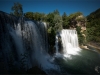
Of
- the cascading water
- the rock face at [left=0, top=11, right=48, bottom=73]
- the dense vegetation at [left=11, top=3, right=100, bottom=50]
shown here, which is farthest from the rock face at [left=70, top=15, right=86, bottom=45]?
the rock face at [left=0, top=11, right=48, bottom=73]

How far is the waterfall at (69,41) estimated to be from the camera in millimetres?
17072

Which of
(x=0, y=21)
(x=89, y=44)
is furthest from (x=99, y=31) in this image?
(x=0, y=21)

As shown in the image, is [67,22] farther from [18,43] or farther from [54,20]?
[18,43]

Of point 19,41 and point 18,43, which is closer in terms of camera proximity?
point 18,43

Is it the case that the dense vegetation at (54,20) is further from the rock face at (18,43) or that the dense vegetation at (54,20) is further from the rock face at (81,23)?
the rock face at (18,43)

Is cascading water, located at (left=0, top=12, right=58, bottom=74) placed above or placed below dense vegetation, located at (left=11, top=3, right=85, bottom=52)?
below

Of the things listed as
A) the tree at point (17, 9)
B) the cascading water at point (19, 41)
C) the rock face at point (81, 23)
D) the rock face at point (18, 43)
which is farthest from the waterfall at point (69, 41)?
the tree at point (17, 9)

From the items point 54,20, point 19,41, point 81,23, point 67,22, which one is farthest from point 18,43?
point 81,23

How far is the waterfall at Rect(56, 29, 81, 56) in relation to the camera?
1707 cm

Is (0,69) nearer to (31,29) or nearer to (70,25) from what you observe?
(31,29)

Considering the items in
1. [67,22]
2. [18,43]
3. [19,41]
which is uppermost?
[67,22]

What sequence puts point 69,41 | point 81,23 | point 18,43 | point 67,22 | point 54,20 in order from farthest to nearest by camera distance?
point 67,22 → point 81,23 → point 69,41 → point 54,20 → point 18,43

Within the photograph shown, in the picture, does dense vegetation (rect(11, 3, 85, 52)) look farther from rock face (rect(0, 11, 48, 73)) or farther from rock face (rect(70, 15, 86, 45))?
rock face (rect(0, 11, 48, 73))

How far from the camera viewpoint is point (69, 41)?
19656 millimetres
